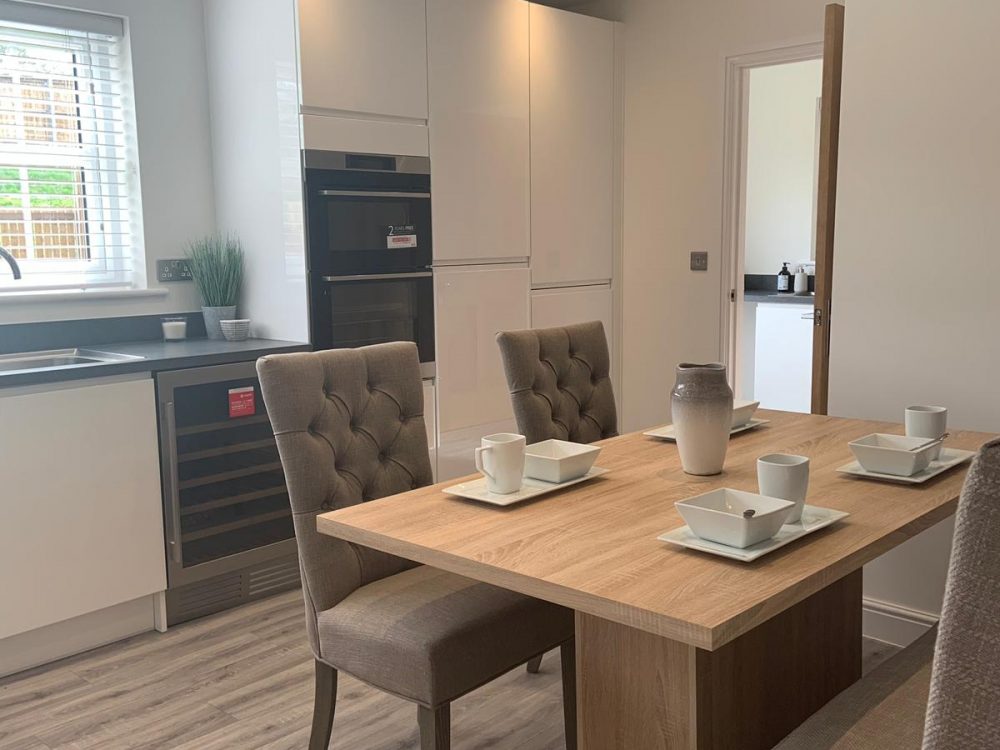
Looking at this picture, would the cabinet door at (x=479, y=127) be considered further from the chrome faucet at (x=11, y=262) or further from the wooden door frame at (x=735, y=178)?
the chrome faucet at (x=11, y=262)

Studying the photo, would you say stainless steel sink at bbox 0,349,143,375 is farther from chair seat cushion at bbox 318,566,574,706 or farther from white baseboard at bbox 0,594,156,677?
chair seat cushion at bbox 318,566,574,706

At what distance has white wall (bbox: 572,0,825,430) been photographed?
4.34 m

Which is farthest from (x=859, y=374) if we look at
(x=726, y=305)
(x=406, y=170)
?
(x=406, y=170)

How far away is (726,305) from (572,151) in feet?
3.33

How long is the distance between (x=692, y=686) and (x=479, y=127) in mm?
2915

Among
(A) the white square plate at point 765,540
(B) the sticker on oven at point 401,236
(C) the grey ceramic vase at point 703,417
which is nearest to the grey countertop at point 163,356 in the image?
(B) the sticker on oven at point 401,236

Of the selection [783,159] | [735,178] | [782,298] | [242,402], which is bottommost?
[242,402]

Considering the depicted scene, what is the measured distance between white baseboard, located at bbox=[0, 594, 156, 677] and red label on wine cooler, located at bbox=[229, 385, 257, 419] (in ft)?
2.18

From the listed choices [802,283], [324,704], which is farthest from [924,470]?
[802,283]

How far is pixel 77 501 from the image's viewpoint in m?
2.90

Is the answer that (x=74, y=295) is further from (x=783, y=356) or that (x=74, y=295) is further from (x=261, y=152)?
(x=783, y=356)

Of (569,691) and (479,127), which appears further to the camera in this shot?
(479,127)

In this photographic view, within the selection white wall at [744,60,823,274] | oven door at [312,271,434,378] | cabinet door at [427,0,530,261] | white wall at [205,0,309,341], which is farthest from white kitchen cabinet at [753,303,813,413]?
white wall at [205,0,309,341]

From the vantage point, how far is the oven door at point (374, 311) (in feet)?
11.4
